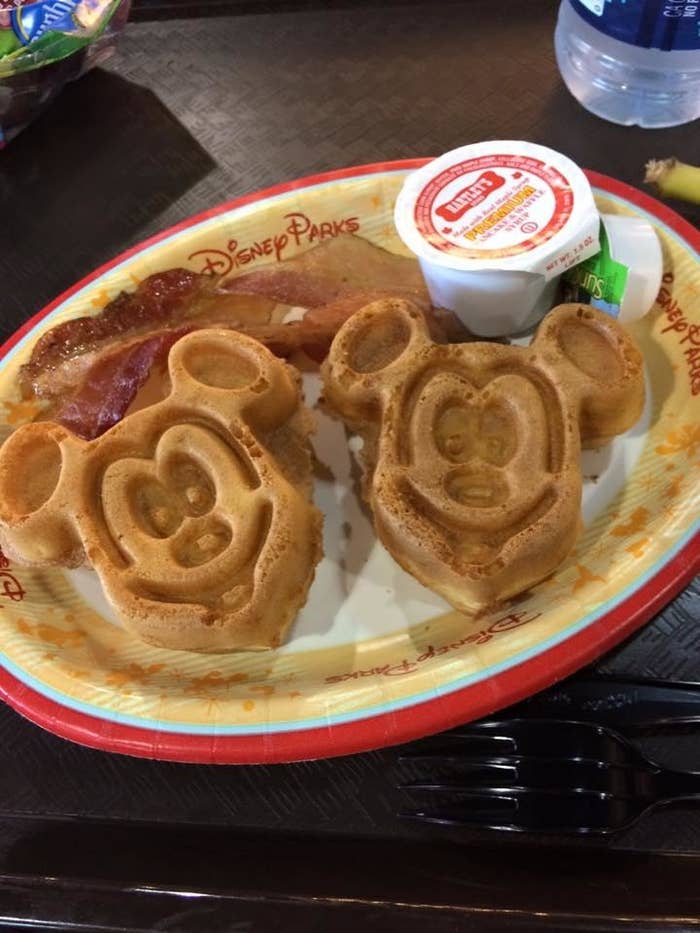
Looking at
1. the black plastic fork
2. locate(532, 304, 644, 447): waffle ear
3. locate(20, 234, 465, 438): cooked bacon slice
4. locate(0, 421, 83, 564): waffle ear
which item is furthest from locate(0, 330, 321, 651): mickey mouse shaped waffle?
locate(532, 304, 644, 447): waffle ear

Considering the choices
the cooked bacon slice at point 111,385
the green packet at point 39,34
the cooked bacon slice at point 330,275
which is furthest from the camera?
the green packet at point 39,34

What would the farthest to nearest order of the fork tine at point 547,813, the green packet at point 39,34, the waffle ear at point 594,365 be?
1. the green packet at point 39,34
2. the waffle ear at point 594,365
3. the fork tine at point 547,813

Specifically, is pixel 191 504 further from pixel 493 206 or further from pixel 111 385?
pixel 493 206

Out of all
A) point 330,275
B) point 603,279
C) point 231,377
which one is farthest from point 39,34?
point 603,279

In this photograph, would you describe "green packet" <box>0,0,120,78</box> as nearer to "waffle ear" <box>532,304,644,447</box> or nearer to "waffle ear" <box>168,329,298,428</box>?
"waffle ear" <box>168,329,298,428</box>

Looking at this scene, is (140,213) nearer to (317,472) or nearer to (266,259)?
(266,259)

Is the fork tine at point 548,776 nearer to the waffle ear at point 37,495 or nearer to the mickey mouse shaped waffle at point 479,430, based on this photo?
the mickey mouse shaped waffle at point 479,430

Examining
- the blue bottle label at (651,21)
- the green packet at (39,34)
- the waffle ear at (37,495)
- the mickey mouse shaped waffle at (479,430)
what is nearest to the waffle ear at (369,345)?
the mickey mouse shaped waffle at (479,430)
